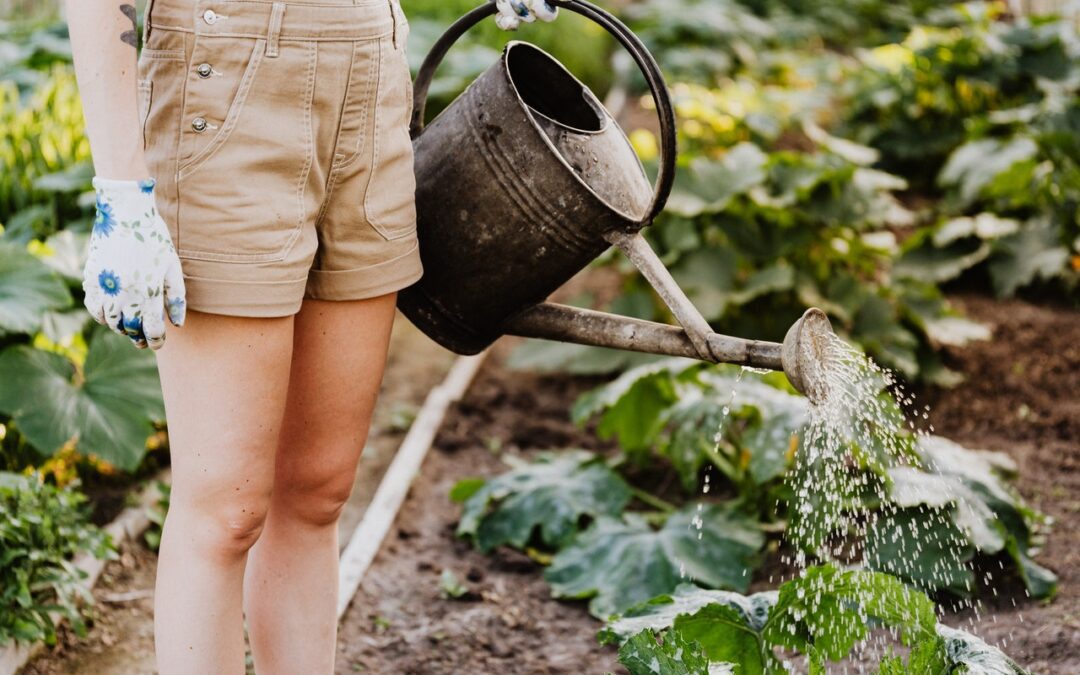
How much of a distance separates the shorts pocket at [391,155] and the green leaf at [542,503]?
1385 mm

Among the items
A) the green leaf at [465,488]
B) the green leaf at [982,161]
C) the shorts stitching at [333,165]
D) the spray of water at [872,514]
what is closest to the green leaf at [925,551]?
the spray of water at [872,514]

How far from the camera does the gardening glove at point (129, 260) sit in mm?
1401

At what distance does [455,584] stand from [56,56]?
3046mm

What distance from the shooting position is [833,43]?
1035 centimetres

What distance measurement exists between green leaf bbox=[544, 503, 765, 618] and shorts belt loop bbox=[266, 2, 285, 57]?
5.10ft

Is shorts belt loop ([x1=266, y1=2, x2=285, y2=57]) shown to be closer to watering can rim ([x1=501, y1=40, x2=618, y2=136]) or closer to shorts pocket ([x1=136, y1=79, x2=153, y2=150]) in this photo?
shorts pocket ([x1=136, y1=79, x2=153, y2=150])

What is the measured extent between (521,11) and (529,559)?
1522mm

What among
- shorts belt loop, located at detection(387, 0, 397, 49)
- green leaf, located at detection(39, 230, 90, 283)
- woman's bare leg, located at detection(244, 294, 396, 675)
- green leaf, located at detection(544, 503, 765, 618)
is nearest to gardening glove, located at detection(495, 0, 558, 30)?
shorts belt loop, located at detection(387, 0, 397, 49)

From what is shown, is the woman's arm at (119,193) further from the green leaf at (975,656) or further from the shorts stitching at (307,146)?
the green leaf at (975,656)

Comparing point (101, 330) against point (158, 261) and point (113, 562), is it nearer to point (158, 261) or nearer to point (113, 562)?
point (113, 562)

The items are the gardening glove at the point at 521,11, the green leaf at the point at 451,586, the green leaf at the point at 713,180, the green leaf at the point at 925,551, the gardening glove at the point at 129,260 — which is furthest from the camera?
the green leaf at the point at 713,180

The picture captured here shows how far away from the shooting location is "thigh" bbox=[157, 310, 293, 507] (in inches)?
60.4

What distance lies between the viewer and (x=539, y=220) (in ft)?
5.86

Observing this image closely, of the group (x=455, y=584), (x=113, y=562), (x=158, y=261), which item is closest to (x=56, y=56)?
(x=113, y=562)
